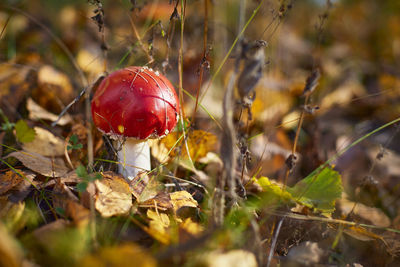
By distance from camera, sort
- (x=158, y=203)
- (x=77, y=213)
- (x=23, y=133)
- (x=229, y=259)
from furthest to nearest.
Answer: (x=23, y=133)
(x=158, y=203)
(x=77, y=213)
(x=229, y=259)

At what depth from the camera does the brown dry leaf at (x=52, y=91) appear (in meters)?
2.28

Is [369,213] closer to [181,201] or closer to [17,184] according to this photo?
[181,201]

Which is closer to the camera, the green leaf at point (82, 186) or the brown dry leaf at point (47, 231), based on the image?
the brown dry leaf at point (47, 231)

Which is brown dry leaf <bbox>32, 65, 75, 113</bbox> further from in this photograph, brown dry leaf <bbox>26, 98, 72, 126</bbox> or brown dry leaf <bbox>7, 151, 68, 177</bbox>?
brown dry leaf <bbox>7, 151, 68, 177</bbox>

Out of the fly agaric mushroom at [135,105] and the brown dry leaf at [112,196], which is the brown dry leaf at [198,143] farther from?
the brown dry leaf at [112,196]

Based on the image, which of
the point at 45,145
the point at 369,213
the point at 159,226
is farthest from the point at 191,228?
the point at 369,213

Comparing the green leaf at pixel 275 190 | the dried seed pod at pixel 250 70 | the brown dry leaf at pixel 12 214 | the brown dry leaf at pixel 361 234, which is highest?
the dried seed pod at pixel 250 70

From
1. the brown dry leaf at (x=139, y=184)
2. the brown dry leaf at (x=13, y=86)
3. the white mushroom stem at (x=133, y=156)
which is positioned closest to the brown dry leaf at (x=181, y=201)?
the brown dry leaf at (x=139, y=184)

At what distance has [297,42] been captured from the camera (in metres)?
5.38

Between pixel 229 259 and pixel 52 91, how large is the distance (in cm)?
192

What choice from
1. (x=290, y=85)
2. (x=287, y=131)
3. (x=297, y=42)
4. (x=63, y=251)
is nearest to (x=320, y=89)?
(x=290, y=85)

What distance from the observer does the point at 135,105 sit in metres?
1.36

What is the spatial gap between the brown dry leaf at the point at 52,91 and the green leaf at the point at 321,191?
1.68 m

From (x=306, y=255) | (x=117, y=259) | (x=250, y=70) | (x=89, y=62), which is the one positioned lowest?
(x=306, y=255)
